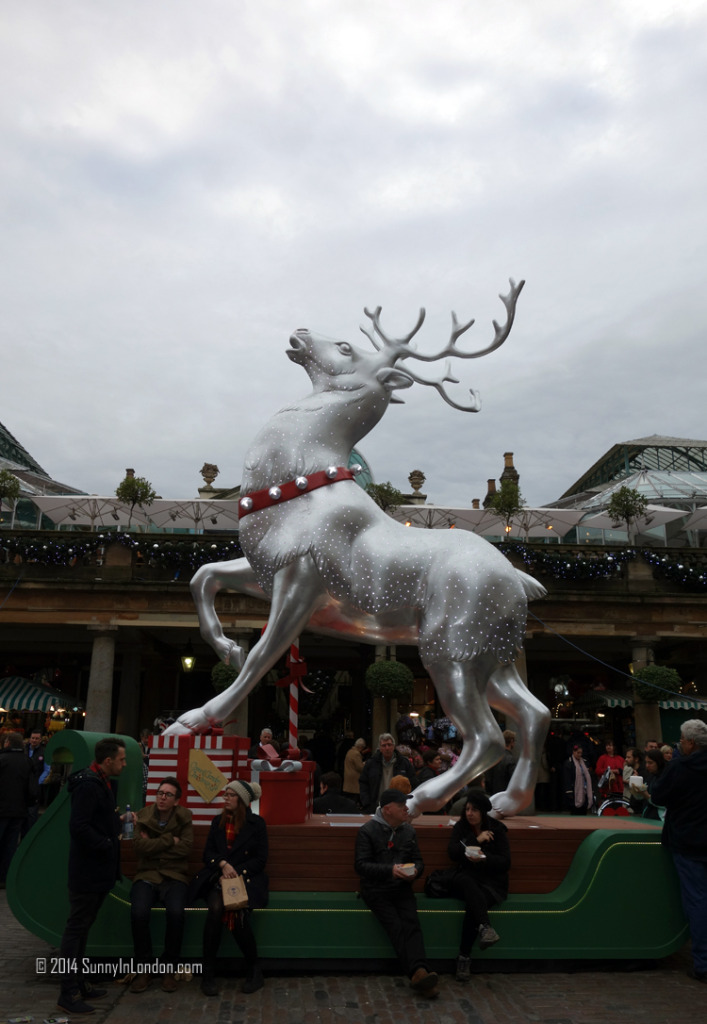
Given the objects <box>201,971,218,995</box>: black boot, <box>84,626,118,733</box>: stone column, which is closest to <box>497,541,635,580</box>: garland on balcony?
<box>84,626,118,733</box>: stone column

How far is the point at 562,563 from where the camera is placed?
1791 centimetres

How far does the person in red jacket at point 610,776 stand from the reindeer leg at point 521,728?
649 centimetres

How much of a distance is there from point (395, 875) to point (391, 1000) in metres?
0.63

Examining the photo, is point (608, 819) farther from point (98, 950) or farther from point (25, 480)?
point (25, 480)

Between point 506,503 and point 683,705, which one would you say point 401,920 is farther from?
point 683,705

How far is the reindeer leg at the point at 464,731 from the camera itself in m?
4.86

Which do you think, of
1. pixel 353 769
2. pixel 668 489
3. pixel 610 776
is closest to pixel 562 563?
pixel 610 776

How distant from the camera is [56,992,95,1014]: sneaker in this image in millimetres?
4027

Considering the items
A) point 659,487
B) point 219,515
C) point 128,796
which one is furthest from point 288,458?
point 659,487

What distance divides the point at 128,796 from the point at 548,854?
9.56 ft

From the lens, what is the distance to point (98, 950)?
4652 mm

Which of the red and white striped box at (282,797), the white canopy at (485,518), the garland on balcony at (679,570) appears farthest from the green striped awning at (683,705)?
the red and white striped box at (282,797)

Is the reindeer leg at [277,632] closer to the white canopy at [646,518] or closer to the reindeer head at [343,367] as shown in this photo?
the reindeer head at [343,367]

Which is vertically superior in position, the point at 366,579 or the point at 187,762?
the point at 366,579
